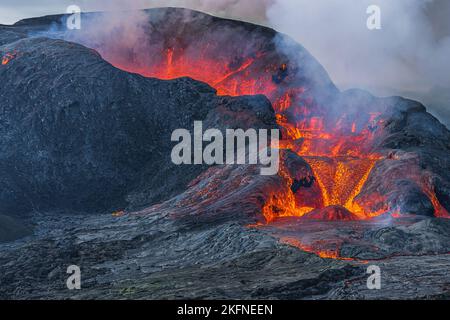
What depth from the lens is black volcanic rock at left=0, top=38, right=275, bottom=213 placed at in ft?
210

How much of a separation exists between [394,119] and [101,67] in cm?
3685

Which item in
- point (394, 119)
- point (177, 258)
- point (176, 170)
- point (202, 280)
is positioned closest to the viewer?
point (202, 280)

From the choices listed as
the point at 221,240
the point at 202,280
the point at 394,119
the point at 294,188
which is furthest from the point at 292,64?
the point at 202,280

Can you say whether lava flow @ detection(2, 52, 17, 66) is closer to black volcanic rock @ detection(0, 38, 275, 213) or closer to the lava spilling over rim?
black volcanic rock @ detection(0, 38, 275, 213)

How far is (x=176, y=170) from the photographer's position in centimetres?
6519

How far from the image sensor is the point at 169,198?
60.1 metres

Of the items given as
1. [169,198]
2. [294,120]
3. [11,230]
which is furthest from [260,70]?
[11,230]

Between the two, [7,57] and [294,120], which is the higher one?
[7,57]

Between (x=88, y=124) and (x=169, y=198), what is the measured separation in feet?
55.1

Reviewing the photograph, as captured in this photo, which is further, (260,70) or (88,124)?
(260,70)

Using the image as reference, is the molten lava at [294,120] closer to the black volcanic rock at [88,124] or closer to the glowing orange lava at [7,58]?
the black volcanic rock at [88,124]

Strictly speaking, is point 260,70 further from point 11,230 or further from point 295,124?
point 11,230

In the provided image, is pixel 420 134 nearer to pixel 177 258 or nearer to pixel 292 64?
pixel 292 64

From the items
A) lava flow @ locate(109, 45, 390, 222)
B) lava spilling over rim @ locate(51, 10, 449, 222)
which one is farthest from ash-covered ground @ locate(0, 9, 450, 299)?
lava flow @ locate(109, 45, 390, 222)
